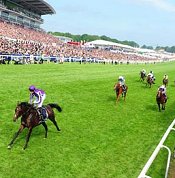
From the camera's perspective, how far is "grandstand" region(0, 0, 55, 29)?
66.8m

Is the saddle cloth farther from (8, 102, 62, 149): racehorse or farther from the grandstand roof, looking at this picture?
the grandstand roof

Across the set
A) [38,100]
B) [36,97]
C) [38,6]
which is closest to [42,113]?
[38,100]

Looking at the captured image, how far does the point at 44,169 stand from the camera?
9.23 meters

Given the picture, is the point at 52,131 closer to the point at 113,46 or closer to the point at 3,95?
the point at 3,95

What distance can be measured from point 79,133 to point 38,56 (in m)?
29.7

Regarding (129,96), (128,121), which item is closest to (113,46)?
(129,96)

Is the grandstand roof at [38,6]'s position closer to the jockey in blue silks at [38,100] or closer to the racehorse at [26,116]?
the jockey in blue silks at [38,100]

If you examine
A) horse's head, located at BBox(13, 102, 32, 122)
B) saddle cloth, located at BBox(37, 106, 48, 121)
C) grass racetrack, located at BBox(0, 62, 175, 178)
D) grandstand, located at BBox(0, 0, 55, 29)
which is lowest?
grass racetrack, located at BBox(0, 62, 175, 178)

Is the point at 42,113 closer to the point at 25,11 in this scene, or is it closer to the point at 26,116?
the point at 26,116

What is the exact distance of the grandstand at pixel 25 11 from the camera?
6684 cm

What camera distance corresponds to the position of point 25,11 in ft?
261

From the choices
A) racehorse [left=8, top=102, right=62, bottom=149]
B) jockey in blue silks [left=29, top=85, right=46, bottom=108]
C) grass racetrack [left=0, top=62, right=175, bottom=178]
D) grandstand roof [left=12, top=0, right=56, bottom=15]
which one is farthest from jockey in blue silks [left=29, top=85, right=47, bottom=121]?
grandstand roof [left=12, top=0, right=56, bottom=15]

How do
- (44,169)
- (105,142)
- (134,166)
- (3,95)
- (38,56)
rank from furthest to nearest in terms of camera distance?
(38,56) → (3,95) → (105,142) → (134,166) → (44,169)

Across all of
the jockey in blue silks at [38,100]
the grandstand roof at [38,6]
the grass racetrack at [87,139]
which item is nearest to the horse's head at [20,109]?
the jockey in blue silks at [38,100]
